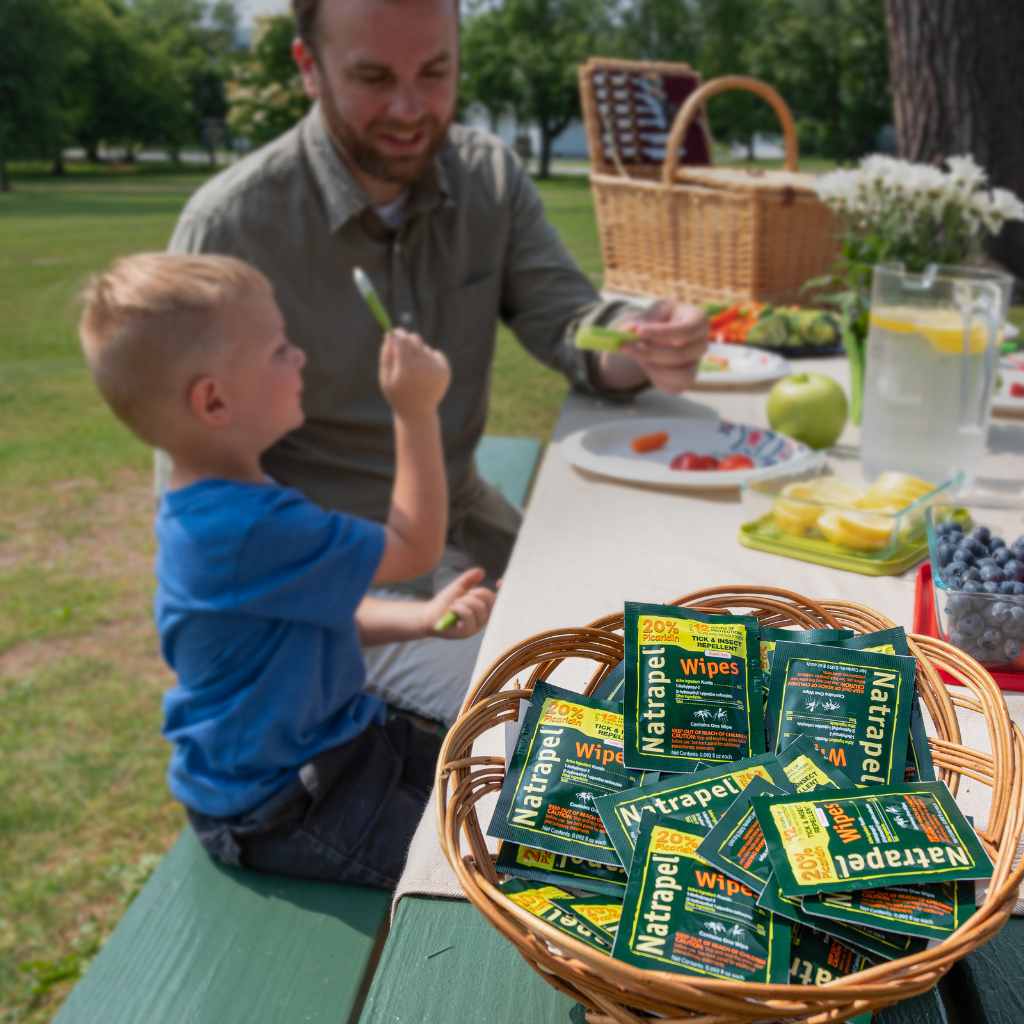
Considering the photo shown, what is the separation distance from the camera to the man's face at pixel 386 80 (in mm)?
2025

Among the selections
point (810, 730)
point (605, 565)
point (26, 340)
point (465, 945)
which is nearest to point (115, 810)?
point (605, 565)

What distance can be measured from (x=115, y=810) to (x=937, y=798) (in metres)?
2.33

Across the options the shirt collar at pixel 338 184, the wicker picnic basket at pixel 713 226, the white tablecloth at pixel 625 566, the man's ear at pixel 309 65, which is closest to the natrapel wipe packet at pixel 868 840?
the white tablecloth at pixel 625 566

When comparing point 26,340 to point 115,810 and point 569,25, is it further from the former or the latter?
point 569,25

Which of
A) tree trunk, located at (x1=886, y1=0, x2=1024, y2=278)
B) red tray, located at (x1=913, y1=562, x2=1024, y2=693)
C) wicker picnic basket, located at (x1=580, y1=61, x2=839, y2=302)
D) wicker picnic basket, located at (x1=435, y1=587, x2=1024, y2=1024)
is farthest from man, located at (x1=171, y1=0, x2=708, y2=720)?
tree trunk, located at (x1=886, y1=0, x2=1024, y2=278)

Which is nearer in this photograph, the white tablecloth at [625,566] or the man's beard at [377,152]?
the white tablecloth at [625,566]

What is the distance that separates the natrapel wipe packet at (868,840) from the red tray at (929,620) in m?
0.40

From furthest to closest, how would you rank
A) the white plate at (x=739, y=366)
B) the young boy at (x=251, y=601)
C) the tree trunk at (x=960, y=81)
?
the tree trunk at (x=960, y=81) → the white plate at (x=739, y=366) → the young boy at (x=251, y=601)

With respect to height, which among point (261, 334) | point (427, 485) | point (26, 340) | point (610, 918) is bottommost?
point (26, 340)

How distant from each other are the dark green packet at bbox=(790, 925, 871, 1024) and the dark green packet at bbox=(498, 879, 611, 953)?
4.1 inches

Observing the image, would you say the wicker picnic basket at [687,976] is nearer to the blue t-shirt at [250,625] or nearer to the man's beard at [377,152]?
the blue t-shirt at [250,625]

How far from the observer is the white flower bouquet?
5.48ft

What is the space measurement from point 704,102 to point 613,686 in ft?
8.59

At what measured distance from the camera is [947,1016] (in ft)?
2.20
